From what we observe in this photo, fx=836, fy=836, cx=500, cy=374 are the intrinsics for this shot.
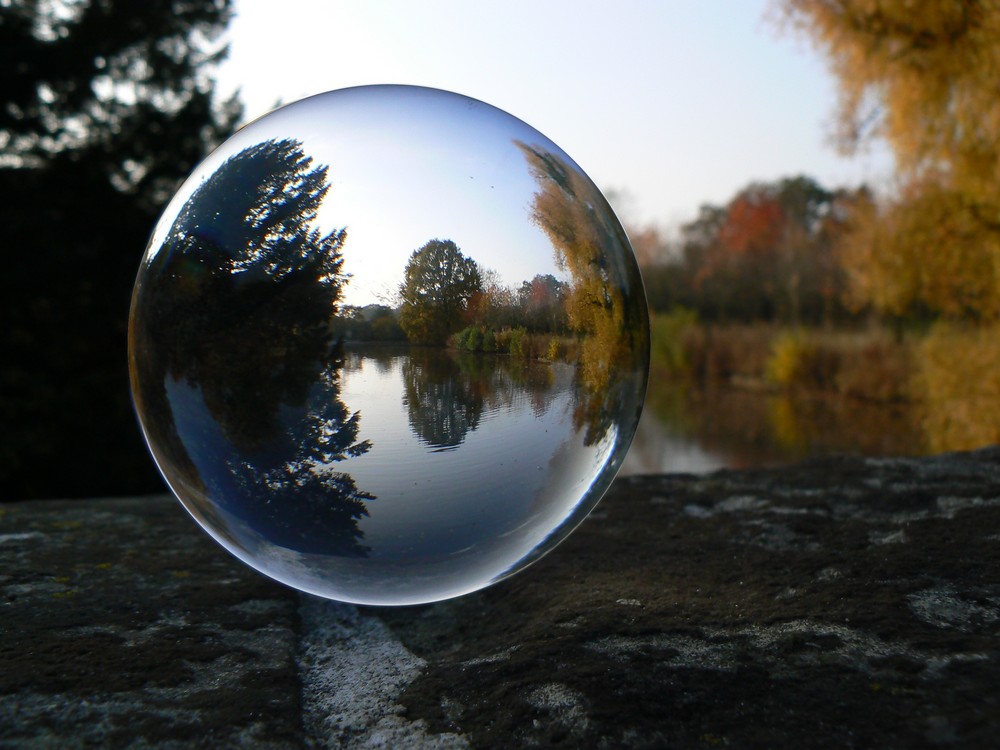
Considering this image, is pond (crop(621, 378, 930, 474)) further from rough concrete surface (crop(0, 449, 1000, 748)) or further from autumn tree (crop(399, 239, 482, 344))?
autumn tree (crop(399, 239, 482, 344))

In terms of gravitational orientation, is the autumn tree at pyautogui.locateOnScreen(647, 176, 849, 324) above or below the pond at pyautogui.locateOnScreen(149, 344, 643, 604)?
above

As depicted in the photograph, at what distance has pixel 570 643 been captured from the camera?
82.0 inches

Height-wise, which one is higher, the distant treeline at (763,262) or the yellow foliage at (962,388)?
the distant treeline at (763,262)

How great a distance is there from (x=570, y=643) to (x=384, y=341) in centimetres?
88

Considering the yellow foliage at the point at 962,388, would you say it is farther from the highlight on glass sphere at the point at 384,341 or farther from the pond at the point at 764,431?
the highlight on glass sphere at the point at 384,341

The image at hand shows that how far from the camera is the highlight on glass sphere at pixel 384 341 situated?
189 cm

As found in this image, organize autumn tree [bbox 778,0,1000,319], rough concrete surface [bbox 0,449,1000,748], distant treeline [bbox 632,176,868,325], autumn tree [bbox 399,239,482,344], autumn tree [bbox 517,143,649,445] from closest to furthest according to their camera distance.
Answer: rough concrete surface [bbox 0,449,1000,748] < autumn tree [bbox 399,239,482,344] < autumn tree [bbox 517,143,649,445] < autumn tree [bbox 778,0,1000,319] < distant treeline [bbox 632,176,868,325]

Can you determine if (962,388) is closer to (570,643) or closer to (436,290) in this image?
(570,643)

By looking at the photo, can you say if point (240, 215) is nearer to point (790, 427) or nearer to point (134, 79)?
point (134, 79)

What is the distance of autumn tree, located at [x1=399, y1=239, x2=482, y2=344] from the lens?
1880mm

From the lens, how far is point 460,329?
1.96 m

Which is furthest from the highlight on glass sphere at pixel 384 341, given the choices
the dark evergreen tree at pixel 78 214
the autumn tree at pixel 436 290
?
the dark evergreen tree at pixel 78 214

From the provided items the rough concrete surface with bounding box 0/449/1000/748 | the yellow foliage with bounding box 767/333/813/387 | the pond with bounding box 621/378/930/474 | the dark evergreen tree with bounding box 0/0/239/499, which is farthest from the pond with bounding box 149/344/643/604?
the yellow foliage with bounding box 767/333/813/387

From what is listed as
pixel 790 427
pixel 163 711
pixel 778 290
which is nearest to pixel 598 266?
pixel 163 711
